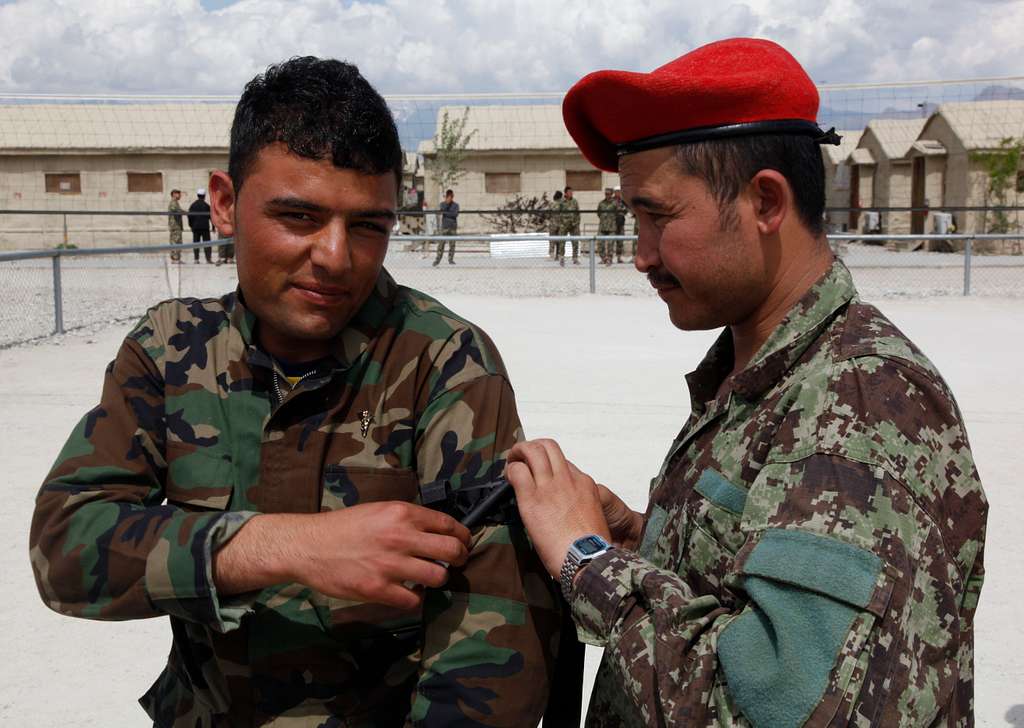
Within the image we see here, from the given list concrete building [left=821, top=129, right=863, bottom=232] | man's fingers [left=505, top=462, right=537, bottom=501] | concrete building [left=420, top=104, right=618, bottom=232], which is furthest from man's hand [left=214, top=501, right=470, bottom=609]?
concrete building [left=821, top=129, right=863, bottom=232]

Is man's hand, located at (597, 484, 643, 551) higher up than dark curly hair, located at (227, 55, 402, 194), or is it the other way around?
dark curly hair, located at (227, 55, 402, 194)

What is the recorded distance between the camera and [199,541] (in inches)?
58.8

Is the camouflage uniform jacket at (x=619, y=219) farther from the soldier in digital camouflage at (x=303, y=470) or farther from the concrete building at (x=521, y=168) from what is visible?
the soldier in digital camouflage at (x=303, y=470)

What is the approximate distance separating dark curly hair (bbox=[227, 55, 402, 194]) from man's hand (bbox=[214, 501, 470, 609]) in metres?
0.60

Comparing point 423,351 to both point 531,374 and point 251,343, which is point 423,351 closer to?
point 251,343

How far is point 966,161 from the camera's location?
26.2 meters

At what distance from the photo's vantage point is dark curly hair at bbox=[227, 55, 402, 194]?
1697 millimetres

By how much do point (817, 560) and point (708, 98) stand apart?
682 mm

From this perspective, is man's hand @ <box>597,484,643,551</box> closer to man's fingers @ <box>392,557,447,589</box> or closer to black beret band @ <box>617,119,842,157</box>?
man's fingers @ <box>392,557,447,589</box>

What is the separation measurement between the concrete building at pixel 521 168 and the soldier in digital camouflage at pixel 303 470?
2628 centimetres

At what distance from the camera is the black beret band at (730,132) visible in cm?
149

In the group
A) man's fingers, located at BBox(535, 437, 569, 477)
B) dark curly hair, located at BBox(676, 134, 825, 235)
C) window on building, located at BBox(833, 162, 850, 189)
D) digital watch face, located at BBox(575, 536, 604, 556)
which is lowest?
digital watch face, located at BBox(575, 536, 604, 556)

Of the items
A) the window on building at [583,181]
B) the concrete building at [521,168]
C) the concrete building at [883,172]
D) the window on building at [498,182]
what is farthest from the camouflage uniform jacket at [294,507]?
the concrete building at [883,172]

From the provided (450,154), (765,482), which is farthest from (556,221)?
(765,482)
